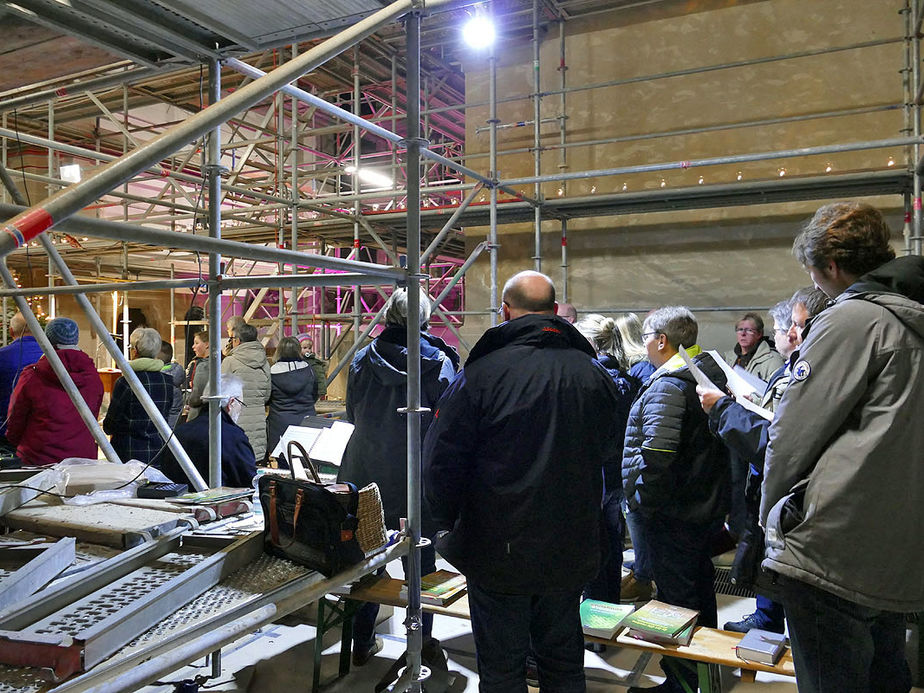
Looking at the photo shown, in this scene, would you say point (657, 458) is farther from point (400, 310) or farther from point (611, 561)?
point (400, 310)

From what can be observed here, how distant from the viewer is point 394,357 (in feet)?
11.2

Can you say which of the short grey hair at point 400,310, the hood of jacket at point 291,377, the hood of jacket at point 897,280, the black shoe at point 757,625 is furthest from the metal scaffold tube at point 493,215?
the hood of jacket at point 897,280

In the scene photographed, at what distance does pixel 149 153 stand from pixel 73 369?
3418mm

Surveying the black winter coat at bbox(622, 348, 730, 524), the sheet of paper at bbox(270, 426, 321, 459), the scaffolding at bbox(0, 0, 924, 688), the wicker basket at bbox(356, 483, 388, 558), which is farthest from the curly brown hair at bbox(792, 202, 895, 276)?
the sheet of paper at bbox(270, 426, 321, 459)

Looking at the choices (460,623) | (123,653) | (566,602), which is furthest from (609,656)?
(123,653)

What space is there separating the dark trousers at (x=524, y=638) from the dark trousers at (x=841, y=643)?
803mm

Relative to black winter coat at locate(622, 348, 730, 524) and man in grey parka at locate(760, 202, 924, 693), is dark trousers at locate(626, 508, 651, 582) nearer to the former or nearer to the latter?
black winter coat at locate(622, 348, 730, 524)

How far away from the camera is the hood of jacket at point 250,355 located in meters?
5.64

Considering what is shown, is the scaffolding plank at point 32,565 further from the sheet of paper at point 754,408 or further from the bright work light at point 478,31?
the bright work light at point 478,31

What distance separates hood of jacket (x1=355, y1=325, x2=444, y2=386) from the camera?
3408 millimetres

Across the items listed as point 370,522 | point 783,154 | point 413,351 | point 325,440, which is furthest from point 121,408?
point 783,154

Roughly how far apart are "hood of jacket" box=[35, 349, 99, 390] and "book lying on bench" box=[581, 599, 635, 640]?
328cm

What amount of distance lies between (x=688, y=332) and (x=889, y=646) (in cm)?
180

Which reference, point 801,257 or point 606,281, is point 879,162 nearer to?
point 606,281
